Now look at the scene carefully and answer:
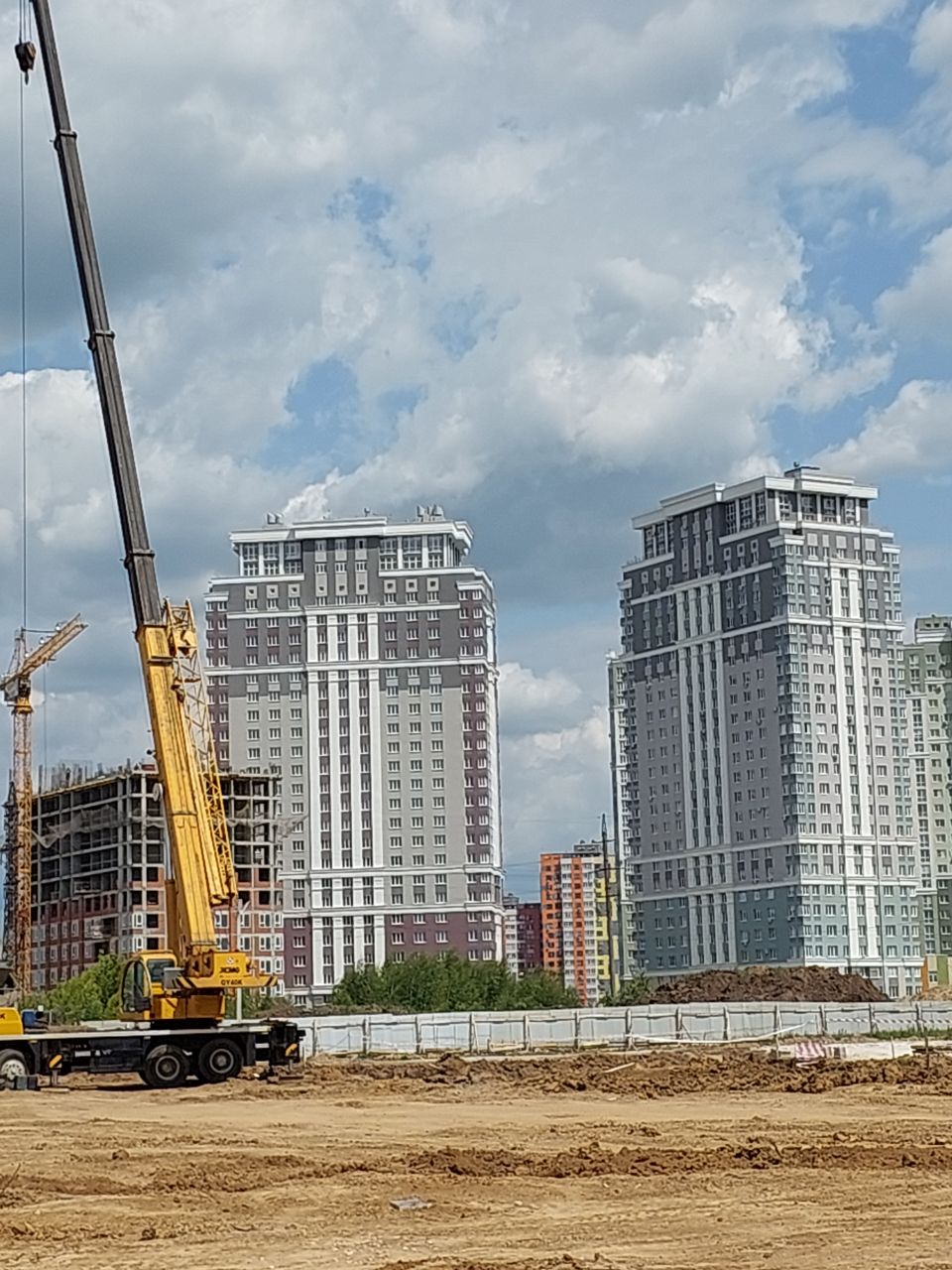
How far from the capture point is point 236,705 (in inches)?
6575

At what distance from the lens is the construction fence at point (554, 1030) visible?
52938mm

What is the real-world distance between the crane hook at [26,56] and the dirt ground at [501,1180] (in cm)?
2548

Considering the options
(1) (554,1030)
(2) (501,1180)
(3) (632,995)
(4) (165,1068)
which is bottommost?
(3) (632,995)

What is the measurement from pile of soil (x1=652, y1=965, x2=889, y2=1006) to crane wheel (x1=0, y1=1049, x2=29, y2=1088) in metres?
46.1

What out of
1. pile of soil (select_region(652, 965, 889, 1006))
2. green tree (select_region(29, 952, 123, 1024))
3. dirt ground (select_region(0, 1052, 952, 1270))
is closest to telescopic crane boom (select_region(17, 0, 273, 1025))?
dirt ground (select_region(0, 1052, 952, 1270))

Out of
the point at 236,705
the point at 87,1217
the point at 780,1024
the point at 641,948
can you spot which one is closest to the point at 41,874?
the point at 236,705

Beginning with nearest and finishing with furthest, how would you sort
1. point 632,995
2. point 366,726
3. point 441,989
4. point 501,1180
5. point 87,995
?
point 501,1180 < point 87,995 < point 632,995 < point 441,989 < point 366,726

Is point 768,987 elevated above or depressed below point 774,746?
below

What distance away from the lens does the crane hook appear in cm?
4541

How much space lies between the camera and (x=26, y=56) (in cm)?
4550

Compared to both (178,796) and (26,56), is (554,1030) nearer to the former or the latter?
(178,796)

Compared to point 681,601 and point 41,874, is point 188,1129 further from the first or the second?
point 681,601

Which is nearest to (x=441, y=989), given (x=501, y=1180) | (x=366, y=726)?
(x=366, y=726)

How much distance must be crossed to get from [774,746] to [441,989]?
44.8m
